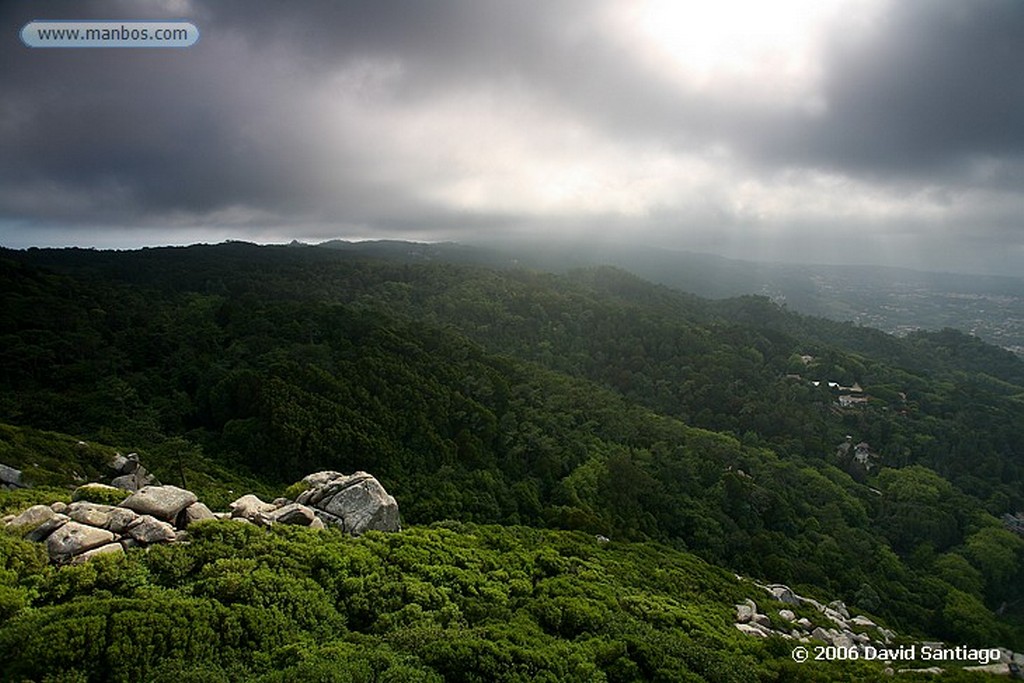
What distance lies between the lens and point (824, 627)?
92.2ft

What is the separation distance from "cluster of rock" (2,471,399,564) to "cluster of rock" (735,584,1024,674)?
18230 millimetres

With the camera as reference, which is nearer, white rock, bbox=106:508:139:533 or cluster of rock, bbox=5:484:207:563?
cluster of rock, bbox=5:484:207:563

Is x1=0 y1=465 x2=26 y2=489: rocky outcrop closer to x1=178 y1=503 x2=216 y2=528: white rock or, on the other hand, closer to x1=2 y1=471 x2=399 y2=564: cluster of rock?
x1=2 y1=471 x2=399 y2=564: cluster of rock

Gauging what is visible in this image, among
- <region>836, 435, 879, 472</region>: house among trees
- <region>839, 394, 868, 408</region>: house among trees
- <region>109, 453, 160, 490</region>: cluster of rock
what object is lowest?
<region>836, 435, 879, 472</region>: house among trees

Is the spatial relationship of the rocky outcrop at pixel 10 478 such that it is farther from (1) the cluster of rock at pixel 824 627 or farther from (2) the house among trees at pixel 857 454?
(2) the house among trees at pixel 857 454

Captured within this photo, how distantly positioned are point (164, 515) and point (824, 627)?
111 feet

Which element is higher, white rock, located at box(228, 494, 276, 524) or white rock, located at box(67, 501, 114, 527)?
white rock, located at box(67, 501, 114, 527)

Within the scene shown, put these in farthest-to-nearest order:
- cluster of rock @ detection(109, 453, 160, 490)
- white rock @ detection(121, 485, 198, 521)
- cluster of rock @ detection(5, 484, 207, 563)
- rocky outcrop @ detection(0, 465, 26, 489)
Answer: cluster of rock @ detection(109, 453, 160, 490), rocky outcrop @ detection(0, 465, 26, 489), white rock @ detection(121, 485, 198, 521), cluster of rock @ detection(5, 484, 207, 563)

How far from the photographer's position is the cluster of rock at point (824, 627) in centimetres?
2373

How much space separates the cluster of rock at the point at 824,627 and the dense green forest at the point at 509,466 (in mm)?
1864

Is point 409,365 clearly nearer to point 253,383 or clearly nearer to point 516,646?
point 253,383

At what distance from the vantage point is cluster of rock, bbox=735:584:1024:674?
23.7 meters

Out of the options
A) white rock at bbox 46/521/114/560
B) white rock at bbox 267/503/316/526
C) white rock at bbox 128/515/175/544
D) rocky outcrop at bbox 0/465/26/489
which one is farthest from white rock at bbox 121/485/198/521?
rocky outcrop at bbox 0/465/26/489

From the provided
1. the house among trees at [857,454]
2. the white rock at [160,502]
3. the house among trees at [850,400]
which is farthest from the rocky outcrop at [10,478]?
the house among trees at [850,400]
